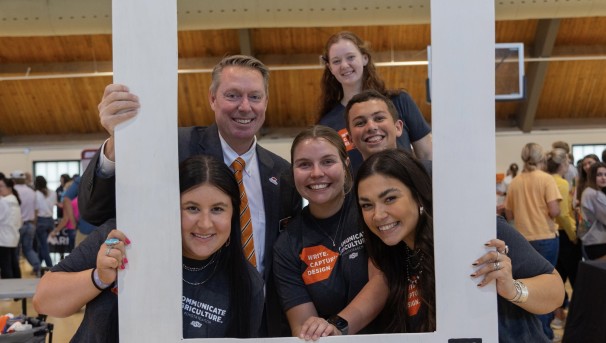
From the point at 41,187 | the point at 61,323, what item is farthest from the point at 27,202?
the point at 61,323

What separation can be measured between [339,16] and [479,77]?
10.5 feet

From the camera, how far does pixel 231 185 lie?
59.3 inches

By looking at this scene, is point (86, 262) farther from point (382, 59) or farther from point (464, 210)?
point (382, 59)

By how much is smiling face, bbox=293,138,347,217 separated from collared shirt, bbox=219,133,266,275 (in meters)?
0.13

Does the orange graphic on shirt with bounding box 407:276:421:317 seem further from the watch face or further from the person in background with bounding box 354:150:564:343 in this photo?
the watch face

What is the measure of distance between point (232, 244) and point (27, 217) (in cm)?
681

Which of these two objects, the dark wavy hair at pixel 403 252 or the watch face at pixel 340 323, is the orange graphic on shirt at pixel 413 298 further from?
the watch face at pixel 340 323

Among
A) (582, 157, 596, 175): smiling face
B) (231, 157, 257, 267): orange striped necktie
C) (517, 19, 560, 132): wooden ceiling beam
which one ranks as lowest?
(231, 157, 257, 267): orange striped necktie

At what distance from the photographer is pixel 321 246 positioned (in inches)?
67.7

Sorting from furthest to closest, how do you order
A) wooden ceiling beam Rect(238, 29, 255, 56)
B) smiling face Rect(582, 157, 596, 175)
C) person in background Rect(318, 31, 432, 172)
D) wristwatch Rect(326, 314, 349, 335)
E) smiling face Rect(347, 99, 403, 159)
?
wooden ceiling beam Rect(238, 29, 255, 56)
smiling face Rect(582, 157, 596, 175)
person in background Rect(318, 31, 432, 172)
smiling face Rect(347, 99, 403, 159)
wristwatch Rect(326, 314, 349, 335)

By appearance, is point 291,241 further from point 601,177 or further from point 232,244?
point 601,177

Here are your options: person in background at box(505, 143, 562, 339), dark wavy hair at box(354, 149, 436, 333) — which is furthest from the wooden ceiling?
dark wavy hair at box(354, 149, 436, 333)

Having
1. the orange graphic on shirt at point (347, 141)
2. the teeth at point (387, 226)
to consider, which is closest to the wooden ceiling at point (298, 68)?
the orange graphic on shirt at point (347, 141)

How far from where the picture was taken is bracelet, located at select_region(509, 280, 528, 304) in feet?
4.44
